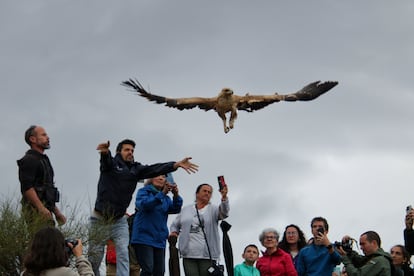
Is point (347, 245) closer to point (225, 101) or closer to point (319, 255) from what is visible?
point (319, 255)

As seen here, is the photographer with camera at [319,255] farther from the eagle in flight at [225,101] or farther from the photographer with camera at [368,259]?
the eagle in flight at [225,101]

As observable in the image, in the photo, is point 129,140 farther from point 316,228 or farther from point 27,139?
point 316,228

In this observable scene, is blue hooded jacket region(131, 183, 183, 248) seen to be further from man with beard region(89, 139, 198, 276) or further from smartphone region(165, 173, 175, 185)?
man with beard region(89, 139, 198, 276)

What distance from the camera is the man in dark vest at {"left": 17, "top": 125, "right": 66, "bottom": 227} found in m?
8.93

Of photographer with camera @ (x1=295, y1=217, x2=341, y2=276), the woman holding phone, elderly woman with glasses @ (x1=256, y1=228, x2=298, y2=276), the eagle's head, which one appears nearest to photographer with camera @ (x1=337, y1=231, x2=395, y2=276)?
photographer with camera @ (x1=295, y1=217, x2=341, y2=276)

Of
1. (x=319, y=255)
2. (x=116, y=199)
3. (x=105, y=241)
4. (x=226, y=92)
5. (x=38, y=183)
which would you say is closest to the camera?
(x=38, y=183)

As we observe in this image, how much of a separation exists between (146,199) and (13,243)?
75.0 inches

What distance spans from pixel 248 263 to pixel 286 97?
576 centimetres

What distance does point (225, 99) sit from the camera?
14.0 metres

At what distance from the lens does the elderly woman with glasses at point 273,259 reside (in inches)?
407

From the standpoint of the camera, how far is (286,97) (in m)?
15.9

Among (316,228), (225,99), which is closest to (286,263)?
(316,228)

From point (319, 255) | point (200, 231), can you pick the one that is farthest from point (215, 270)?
point (319, 255)

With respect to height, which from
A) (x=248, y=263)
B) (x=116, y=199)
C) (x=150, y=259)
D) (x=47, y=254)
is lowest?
(x=47, y=254)
